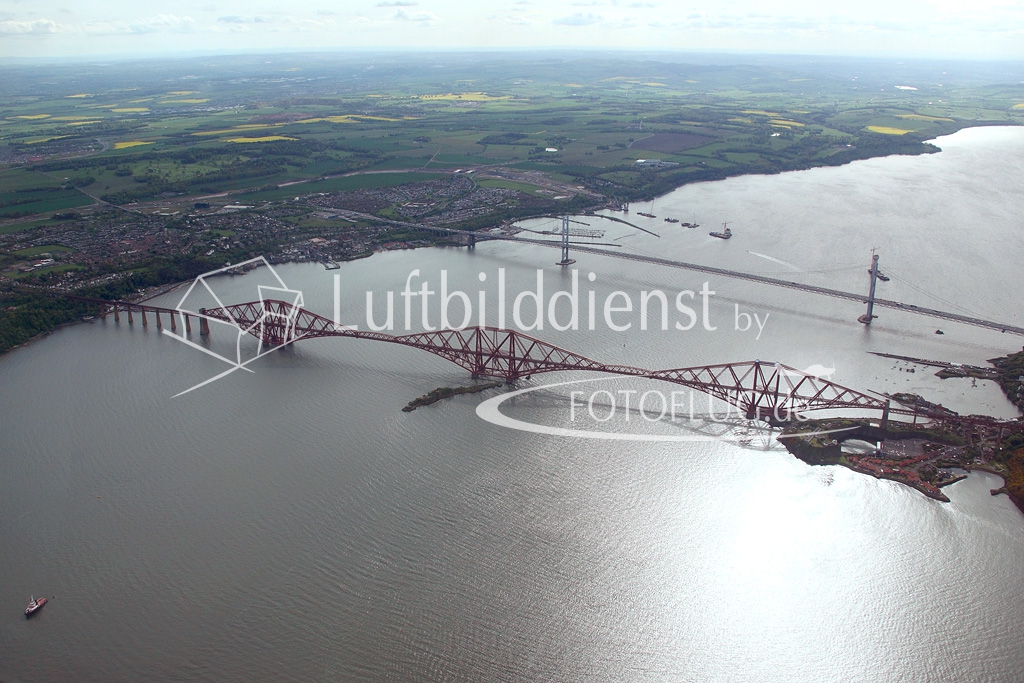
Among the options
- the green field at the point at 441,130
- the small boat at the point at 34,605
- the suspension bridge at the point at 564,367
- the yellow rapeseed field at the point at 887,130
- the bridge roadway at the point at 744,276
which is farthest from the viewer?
the yellow rapeseed field at the point at 887,130

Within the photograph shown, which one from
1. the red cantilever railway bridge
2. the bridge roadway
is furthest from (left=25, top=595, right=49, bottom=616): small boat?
the bridge roadway

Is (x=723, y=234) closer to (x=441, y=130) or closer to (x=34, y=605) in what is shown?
(x=34, y=605)

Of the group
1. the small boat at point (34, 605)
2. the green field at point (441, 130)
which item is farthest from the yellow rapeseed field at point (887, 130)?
the small boat at point (34, 605)

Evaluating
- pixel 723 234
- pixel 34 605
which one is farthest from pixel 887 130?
pixel 34 605

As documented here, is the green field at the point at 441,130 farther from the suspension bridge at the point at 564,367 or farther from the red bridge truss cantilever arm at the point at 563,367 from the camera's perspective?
the red bridge truss cantilever arm at the point at 563,367

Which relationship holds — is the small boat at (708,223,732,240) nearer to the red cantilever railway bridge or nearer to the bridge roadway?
the bridge roadway

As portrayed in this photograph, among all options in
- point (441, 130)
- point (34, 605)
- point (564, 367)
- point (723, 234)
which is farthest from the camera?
point (441, 130)

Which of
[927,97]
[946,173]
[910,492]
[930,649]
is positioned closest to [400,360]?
[910,492]

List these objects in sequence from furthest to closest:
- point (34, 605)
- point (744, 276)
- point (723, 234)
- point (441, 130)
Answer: point (441, 130) < point (723, 234) < point (744, 276) < point (34, 605)
